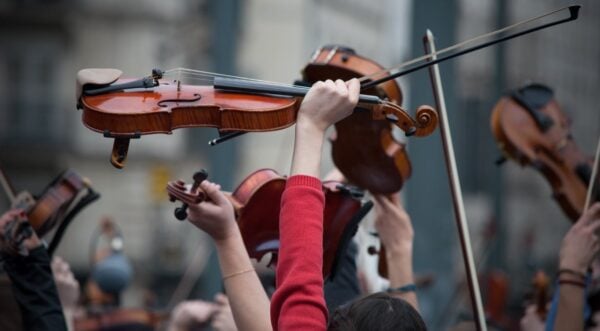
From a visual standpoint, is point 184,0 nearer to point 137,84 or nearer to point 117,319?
point 117,319

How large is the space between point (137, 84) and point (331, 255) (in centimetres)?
99

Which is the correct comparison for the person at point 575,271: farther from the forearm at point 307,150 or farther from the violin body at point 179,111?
the forearm at point 307,150

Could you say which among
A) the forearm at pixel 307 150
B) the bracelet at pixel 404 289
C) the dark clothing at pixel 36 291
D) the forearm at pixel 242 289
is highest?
the forearm at pixel 307 150

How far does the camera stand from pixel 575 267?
435 centimetres

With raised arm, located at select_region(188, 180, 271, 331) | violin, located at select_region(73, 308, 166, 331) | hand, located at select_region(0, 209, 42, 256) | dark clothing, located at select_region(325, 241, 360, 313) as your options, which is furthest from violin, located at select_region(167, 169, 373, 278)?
violin, located at select_region(73, 308, 166, 331)

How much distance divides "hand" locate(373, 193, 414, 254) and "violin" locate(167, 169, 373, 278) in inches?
12.2

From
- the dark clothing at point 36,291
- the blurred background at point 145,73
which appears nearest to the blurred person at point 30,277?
the dark clothing at point 36,291

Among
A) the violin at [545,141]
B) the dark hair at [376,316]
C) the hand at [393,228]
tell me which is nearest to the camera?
the dark hair at [376,316]

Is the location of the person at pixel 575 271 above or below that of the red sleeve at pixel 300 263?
below

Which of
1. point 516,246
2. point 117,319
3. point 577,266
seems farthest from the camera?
point 516,246

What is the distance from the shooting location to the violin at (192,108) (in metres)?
3.64

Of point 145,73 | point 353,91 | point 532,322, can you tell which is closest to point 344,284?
point 532,322

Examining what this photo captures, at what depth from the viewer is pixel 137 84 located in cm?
378

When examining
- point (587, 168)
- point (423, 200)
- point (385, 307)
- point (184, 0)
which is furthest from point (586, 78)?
point (385, 307)
